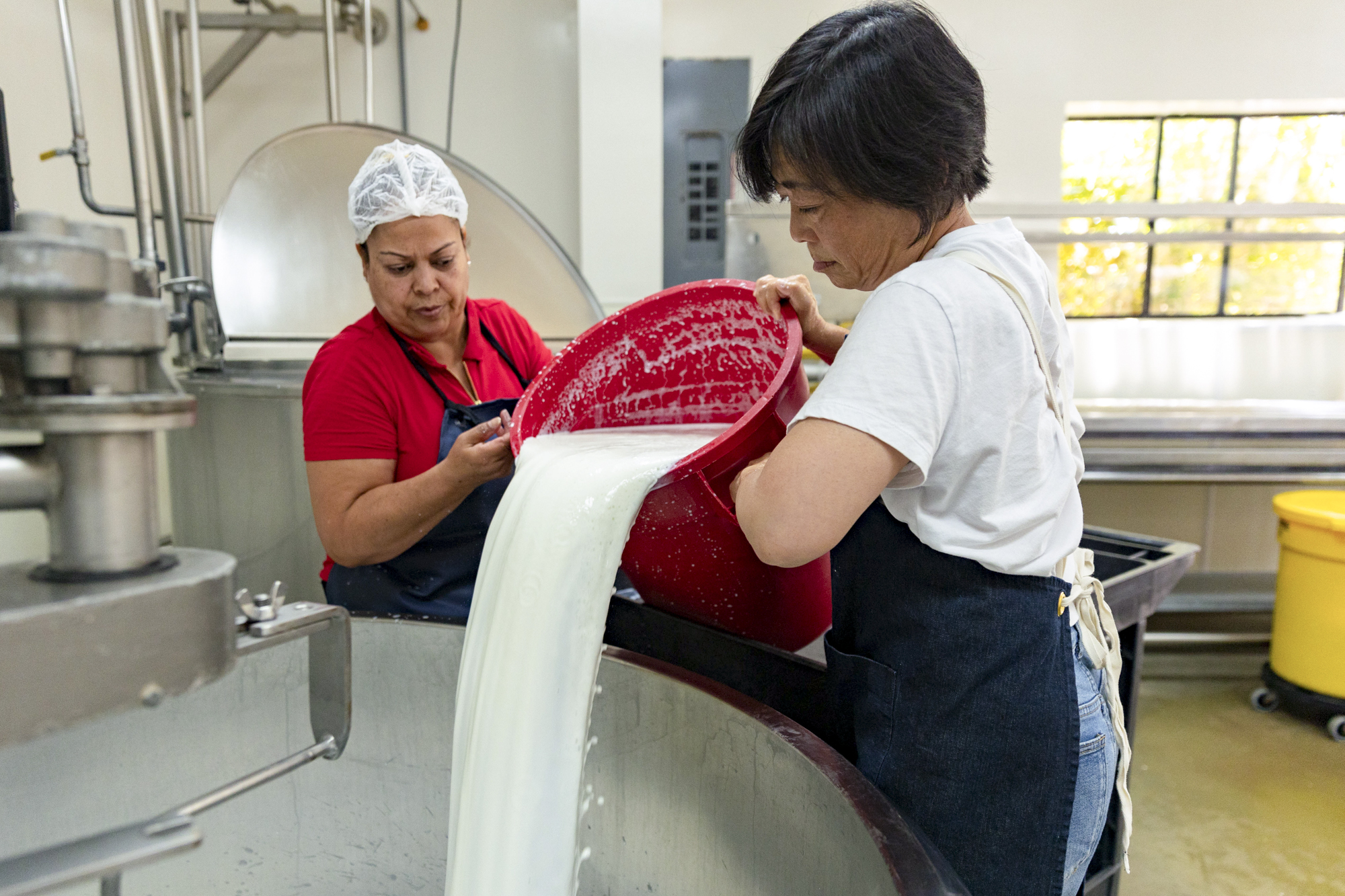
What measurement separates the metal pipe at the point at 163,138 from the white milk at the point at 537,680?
1.82 m

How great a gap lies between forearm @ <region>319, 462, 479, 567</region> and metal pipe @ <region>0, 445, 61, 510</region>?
72cm

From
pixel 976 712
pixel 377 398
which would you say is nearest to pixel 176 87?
pixel 377 398

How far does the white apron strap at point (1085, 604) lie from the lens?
28.2 inches

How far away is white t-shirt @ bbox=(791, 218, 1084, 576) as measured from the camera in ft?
2.15

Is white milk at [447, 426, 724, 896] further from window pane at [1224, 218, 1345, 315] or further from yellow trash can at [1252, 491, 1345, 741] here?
window pane at [1224, 218, 1345, 315]

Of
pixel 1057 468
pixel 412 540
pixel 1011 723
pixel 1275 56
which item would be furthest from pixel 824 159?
pixel 1275 56

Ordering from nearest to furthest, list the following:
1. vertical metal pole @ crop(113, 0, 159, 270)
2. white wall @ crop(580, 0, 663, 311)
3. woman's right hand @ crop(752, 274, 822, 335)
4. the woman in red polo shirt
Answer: woman's right hand @ crop(752, 274, 822, 335) → the woman in red polo shirt → vertical metal pole @ crop(113, 0, 159, 270) → white wall @ crop(580, 0, 663, 311)

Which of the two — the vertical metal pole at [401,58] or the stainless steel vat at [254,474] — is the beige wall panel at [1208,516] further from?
the vertical metal pole at [401,58]

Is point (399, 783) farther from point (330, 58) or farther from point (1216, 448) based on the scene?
point (1216, 448)

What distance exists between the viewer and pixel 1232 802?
2.11 m

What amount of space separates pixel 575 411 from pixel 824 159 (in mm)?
573

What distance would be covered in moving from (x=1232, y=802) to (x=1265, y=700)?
0.63 metres

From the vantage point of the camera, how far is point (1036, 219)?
307 centimetres

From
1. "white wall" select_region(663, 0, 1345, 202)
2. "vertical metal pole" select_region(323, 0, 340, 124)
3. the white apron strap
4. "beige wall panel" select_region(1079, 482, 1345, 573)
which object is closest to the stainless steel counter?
"beige wall panel" select_region(1079, 482, 1345, 573)
